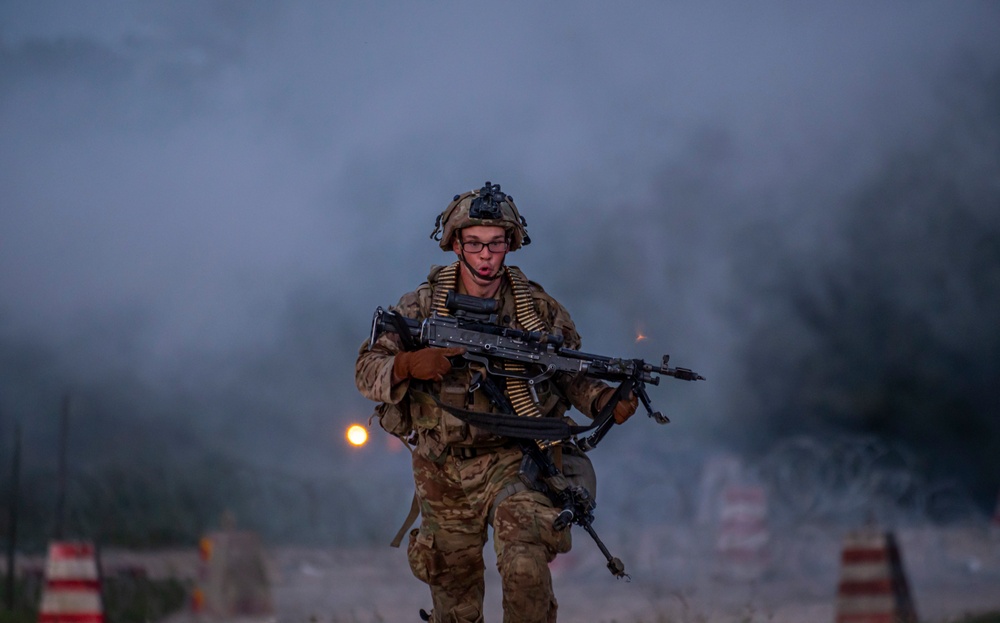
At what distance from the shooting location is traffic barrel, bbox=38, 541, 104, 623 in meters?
6.97

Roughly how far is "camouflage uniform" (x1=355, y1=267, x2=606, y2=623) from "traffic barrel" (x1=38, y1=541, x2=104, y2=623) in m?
2.36

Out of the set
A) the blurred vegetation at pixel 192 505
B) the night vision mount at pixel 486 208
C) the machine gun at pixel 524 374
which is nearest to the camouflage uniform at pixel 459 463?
the machine gun at pixel 524 374

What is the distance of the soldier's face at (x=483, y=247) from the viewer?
5539 mm

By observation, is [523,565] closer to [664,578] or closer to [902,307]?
[664,578]

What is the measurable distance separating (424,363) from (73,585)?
10.6 feet

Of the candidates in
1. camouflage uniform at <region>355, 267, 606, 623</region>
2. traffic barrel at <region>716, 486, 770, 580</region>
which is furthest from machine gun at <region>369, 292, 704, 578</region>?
traffic barrel at <region>716, 486, 770, 580</region>

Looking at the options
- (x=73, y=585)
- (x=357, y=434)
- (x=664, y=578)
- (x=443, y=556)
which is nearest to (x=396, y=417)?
(x=357, y=434)

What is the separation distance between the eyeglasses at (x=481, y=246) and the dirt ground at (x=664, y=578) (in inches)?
122

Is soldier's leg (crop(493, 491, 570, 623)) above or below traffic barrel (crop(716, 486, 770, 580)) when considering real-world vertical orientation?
below

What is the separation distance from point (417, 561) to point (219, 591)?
2708 millimetres

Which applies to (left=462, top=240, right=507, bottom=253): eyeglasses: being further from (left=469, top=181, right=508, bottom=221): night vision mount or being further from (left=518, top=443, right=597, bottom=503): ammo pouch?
(left=518, top=443, right=597, bottom=503): ammo pouch

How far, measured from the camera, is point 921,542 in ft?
36.0

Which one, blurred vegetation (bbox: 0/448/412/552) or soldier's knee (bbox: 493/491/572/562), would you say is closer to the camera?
soldier's knee (bbox: 493/491/572/562)

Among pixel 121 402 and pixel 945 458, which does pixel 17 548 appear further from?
pixel 945 458
